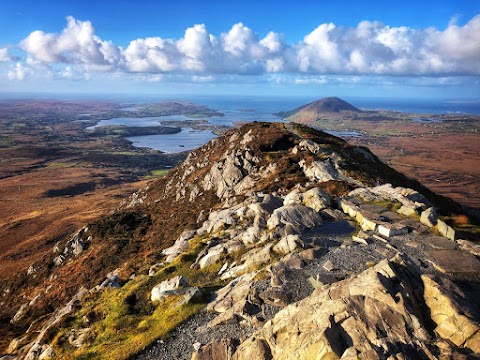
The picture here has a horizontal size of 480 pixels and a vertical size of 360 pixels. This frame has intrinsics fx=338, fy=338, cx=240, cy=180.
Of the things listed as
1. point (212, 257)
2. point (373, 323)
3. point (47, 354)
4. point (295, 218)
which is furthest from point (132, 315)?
point (373, 323)

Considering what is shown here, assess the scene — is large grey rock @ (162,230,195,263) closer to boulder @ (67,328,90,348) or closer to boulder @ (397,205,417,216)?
boulder @ (67,328,90,348)

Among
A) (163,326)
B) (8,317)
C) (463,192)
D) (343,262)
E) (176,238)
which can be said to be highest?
(343,262)

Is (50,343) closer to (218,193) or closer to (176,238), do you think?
(176,238)

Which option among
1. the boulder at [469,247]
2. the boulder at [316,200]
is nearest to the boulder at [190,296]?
the boulder at [316,200]

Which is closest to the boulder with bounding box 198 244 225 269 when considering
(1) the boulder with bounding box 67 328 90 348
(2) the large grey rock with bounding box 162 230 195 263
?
(2) the large grey rock with bounding box 162 230 195 263

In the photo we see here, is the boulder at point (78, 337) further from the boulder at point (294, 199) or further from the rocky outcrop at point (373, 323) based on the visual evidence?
the boulder at point (294, 199)

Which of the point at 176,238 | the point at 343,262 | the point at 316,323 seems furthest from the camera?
the point at 176,238

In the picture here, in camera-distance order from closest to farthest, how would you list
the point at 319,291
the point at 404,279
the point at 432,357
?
the point at 432,357 → the point at 404,279 → the point at 319,291

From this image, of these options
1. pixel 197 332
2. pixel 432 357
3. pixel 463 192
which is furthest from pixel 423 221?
pixel 463 192

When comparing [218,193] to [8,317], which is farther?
[218,193]
